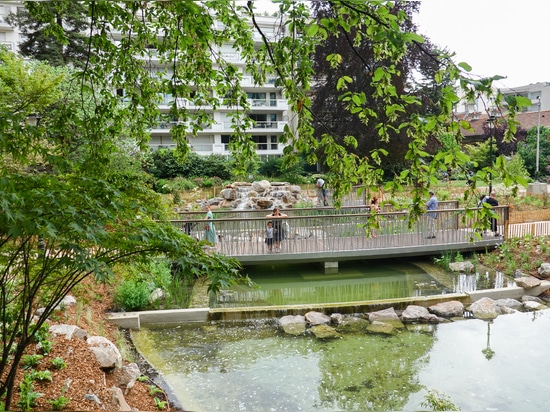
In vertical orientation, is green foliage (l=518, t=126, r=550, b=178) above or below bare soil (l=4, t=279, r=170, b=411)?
above

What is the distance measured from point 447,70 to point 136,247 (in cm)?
227

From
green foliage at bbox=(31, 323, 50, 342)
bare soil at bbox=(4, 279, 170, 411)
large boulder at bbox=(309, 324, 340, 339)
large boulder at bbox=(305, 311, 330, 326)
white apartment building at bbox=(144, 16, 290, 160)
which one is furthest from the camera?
white apartment building at bbox=(144, 16, 290, 160)

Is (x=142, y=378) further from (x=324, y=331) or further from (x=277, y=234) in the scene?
(x=277, y=234)

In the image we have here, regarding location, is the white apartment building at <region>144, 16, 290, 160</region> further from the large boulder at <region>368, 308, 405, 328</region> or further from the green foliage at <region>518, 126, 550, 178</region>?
the large boulder at <region>368, 308, 405, 328</region>

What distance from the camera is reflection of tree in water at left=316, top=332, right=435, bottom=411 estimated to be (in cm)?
496

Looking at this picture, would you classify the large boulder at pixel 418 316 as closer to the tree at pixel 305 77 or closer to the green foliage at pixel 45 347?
the tree at pixel 305 77

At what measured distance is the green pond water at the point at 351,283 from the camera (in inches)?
364

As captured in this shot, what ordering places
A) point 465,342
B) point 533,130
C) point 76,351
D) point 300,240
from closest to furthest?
1. point 76,351
2. point 533,130
3. point 465,342
4. point 300,240

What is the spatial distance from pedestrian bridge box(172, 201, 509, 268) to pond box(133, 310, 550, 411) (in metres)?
3.18

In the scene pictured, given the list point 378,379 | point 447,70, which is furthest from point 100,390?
point 447,70

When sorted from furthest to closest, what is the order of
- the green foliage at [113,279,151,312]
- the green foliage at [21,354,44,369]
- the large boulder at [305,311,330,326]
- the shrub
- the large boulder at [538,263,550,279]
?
the shrub
the large boulder at [538,263,550,279]
the green foliage at [113,279,151,312]
the large boulder at [305,311,330,326]
the green foliage at [21,354,44,369]

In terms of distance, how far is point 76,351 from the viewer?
4934 millimetres

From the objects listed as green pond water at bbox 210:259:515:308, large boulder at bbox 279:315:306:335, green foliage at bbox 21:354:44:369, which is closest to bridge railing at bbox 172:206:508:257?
green pond water at bbox 210:259:515:308

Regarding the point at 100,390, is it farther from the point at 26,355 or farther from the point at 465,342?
the point at 465,342
